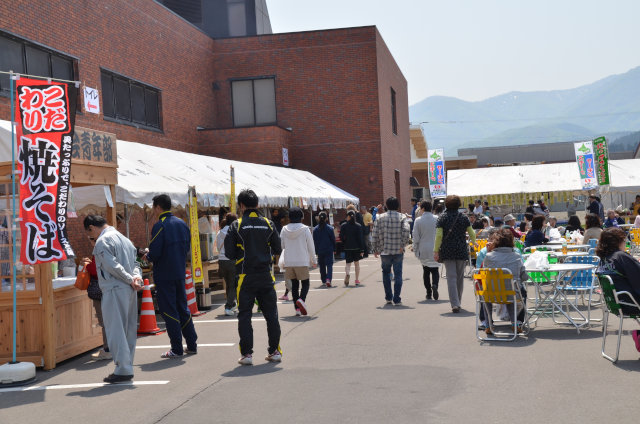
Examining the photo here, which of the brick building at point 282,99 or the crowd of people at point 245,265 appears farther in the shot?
the brick building at point 282,99

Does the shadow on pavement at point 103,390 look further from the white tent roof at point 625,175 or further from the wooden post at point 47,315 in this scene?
the white tent roof at point 625,175

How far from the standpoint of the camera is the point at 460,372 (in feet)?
22.2

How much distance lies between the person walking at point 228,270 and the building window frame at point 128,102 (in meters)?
9.69

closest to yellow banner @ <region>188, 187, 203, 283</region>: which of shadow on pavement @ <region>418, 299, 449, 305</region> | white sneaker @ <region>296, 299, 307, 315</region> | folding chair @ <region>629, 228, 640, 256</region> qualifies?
white sneaker @ <region>296, 299, 307, 315</region>

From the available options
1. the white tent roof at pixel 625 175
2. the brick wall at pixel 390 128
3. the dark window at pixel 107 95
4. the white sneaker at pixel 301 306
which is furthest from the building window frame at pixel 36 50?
the white tent roof at pixel 625 175

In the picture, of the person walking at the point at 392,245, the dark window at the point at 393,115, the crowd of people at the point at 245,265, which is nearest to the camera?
the crowd of people at the point at 245,265

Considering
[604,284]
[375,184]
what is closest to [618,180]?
[375,184]

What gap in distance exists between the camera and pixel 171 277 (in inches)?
338

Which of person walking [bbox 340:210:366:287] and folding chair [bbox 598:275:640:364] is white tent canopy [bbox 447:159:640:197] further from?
folding chair [bbox 598:275:640:364]

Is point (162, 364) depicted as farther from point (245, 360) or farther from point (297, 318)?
point (297, 318)

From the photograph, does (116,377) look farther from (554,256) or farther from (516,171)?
(516,171)

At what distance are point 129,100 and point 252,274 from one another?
16.4m

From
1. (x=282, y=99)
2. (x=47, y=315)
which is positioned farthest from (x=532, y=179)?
(x=47, y=315)

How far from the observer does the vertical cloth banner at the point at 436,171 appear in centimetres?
2870
